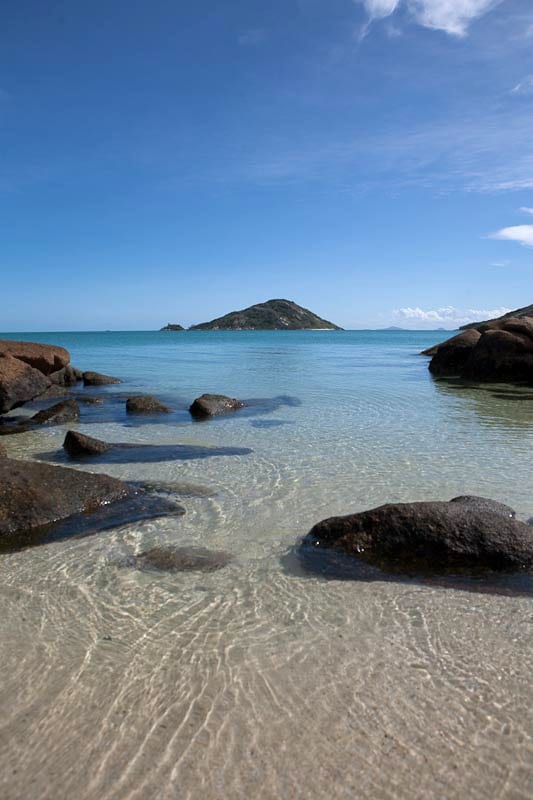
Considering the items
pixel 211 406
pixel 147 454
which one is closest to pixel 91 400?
pixel 211 406

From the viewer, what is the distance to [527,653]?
387 centimetres

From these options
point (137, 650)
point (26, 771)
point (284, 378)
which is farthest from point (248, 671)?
point (284, 378)

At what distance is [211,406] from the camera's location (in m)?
14.6

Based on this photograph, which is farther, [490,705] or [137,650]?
[137,650]

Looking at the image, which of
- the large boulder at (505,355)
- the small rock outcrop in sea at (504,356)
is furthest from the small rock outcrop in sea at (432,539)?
the large boulder at (505,355)

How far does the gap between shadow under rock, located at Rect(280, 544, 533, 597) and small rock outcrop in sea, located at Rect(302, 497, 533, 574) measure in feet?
0.29

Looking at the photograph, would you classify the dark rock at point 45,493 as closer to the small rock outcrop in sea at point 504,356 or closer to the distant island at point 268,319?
the small rock outcrop in sea at point 504,356

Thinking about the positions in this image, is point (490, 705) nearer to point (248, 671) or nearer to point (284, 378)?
point (248, 671)

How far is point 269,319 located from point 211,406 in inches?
6109

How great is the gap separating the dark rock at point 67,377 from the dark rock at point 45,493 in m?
15.1

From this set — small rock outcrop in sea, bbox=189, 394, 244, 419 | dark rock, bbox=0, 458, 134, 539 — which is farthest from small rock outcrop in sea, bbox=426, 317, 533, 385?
dark rock, bbox=0, 458, 134, 539

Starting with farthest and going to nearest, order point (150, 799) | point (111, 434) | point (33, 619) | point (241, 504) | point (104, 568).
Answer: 1. point (111, 434)
2. point (241, 504)
3. point (104, 568)
4. point (33, 619)
5. point (150, 799)

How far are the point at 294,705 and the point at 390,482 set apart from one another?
4.98 metres

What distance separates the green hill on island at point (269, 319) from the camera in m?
167
